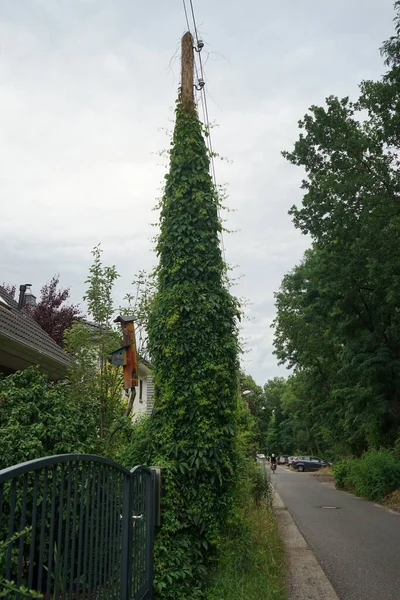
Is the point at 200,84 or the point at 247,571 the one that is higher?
the point at 200,84

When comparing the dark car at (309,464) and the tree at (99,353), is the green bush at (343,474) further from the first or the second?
the dark car at (309,464)

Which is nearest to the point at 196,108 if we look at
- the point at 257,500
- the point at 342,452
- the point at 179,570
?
the point at 179,570

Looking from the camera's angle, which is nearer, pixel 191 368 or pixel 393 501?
pixel 191 368

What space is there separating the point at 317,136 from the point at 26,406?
15.5m

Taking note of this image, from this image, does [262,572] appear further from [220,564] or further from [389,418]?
[389,418]

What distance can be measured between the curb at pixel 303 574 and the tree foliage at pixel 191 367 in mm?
1499

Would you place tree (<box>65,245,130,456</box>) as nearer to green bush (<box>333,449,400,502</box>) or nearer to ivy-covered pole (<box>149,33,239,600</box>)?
ivy-covered pole (<box>149,33,239,600</box>)

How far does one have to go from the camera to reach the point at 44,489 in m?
2.40

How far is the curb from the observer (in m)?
6.54

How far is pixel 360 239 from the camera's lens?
18.0m

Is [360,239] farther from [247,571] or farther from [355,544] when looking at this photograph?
[247,571]

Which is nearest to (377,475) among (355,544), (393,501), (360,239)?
(393,501)

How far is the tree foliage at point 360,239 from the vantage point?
16484 mm

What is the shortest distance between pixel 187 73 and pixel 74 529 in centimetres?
621
